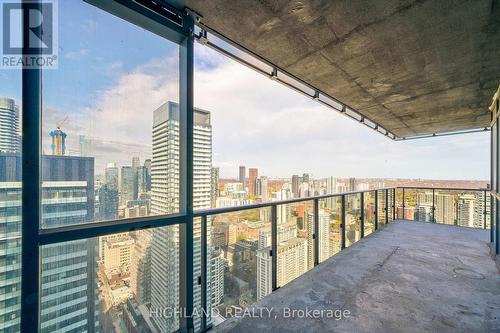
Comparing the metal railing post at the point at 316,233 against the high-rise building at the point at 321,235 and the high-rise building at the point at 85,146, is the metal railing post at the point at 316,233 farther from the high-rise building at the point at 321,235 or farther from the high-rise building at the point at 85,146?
the high-rise building at the point at 85,146

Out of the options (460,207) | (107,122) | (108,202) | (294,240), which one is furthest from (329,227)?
(460,207)

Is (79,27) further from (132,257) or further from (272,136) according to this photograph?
(272,136)

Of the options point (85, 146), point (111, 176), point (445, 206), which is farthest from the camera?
point (445, 206)

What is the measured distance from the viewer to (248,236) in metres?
2.27

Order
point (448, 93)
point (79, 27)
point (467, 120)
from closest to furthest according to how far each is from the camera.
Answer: point (79, 27), point (448, 93), point (467, 120)

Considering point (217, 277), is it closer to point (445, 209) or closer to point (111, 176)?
point (111, 176)

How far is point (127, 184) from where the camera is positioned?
66.3 inches

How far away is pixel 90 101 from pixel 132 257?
122cm

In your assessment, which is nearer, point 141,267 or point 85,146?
point 85,146

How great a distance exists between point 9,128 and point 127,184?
722 mm

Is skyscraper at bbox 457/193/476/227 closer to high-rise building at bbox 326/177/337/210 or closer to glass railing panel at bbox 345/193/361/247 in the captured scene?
glass railing panel at bbox 345/193/361/247

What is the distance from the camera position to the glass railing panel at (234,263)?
2008mm

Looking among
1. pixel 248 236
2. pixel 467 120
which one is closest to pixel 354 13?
pixel 248 236

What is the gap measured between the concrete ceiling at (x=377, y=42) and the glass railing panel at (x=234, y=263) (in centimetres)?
197
